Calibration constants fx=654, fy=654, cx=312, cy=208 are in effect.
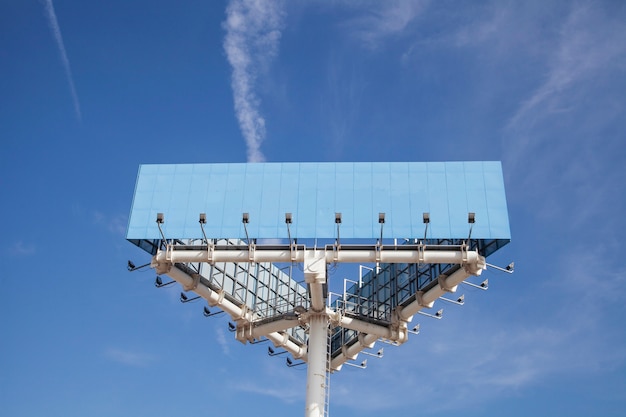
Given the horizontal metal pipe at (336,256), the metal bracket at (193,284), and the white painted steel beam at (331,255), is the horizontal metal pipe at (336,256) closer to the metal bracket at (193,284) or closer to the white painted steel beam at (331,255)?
the white painted steel beam at (331,255)

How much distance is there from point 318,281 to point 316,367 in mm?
5949

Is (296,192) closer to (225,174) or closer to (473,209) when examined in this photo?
(225,174)

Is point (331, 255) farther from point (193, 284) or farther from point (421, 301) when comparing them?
point (193, 284)

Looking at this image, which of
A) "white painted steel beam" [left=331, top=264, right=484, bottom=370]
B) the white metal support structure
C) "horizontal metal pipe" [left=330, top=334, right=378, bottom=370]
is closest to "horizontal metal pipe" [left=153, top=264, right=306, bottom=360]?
the white metal support structure

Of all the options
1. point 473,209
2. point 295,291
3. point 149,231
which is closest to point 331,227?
point 473,209

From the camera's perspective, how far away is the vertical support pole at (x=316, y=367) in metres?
36.9

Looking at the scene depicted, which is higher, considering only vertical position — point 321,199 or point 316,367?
point 321,199

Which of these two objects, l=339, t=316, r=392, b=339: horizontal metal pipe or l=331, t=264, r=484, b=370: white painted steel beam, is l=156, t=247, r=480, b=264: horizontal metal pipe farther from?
l=339, t=316, r=392, b=339: horizontal metal pipe

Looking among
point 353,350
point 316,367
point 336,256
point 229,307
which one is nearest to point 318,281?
point 336,256

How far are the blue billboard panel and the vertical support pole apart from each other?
7195mm

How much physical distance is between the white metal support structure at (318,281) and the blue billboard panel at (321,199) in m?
0.79

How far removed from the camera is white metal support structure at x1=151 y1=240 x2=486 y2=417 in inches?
1348

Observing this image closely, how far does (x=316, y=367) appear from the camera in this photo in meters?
37.8

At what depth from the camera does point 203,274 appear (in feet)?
132
